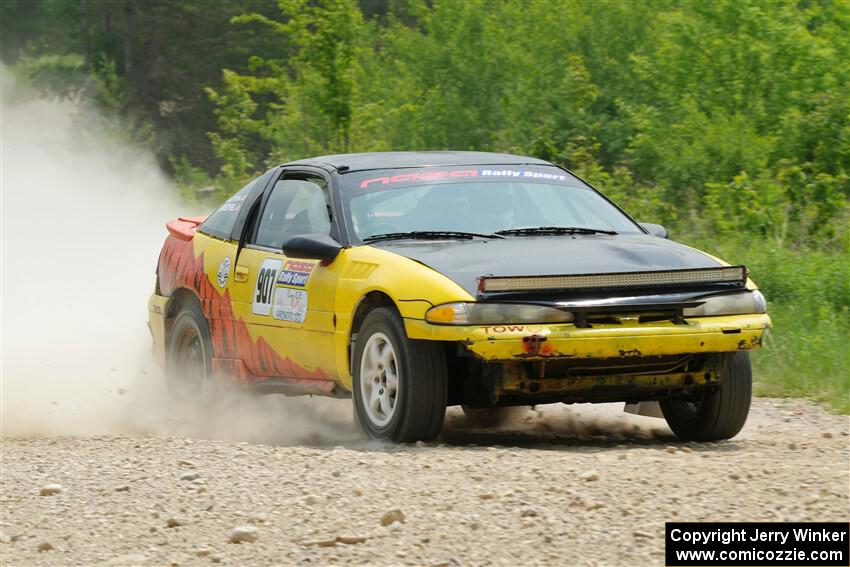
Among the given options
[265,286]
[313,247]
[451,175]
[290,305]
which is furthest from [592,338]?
[265,286]

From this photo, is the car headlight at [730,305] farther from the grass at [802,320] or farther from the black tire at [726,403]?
the grass at [802,320]

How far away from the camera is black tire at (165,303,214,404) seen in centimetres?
936

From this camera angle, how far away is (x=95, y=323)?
14.1 meters

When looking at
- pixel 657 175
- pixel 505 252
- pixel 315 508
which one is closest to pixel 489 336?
pixel 505 252

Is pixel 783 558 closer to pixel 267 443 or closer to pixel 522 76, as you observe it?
pixel 267 443

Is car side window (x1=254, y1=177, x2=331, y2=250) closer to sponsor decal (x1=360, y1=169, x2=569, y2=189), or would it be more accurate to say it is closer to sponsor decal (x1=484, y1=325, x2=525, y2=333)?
sponsor decal (x1=360, y1=169, x2=569, y2=189)

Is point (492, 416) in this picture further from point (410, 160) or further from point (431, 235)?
point (410, 160)

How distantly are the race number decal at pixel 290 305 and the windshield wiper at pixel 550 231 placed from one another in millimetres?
1151

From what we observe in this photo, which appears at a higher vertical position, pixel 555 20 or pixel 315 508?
pixel 555 20

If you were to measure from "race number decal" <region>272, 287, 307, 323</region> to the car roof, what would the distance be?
820 millimetres

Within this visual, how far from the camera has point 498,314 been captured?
270 inches

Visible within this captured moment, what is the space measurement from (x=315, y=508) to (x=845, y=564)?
6.50 feet

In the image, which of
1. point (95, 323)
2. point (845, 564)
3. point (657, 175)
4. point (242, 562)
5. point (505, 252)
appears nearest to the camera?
point (845, 564)

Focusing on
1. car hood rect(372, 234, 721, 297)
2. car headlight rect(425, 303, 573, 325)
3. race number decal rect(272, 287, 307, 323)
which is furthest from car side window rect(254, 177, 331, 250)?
car headlight rect(425, 303, 573, 325)
